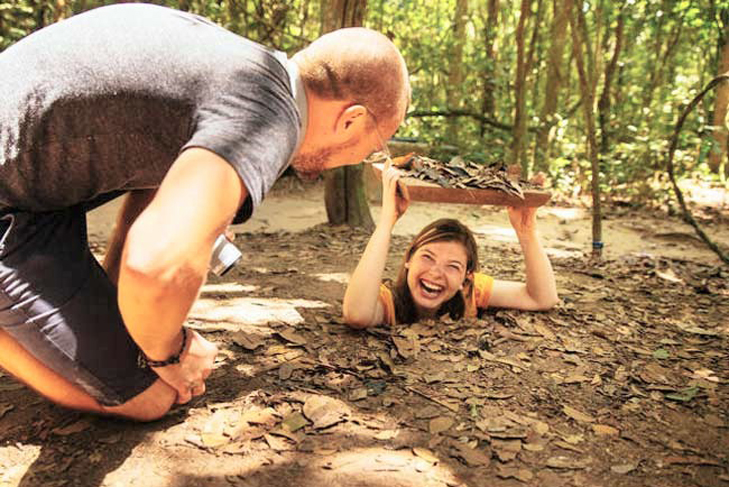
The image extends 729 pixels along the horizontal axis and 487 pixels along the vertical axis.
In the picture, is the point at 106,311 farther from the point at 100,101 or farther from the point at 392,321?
the point at 392,321

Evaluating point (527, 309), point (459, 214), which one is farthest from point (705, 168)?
point (527, 309)

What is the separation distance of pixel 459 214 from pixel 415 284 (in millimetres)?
4139

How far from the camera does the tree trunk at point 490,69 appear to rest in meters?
8.80

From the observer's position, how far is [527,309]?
2906 millimetres

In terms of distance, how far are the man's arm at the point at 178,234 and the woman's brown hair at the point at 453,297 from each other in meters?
1.60

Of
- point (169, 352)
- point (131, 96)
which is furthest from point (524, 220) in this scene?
point (131, 96)

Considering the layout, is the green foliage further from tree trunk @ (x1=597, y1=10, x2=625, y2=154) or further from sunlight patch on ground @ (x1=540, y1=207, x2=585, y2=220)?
sunlight patch on ground @ (x1=540, y1=207, x2=585, y2=220)

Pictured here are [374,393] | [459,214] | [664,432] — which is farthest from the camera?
[459,214]

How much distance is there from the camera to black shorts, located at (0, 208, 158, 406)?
1.65 meters

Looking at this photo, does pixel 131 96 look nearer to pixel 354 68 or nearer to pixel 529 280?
pixel 354 68

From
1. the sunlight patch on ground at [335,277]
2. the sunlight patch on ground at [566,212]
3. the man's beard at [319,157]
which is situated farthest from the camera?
the sunlight patch on ground at [566,212]

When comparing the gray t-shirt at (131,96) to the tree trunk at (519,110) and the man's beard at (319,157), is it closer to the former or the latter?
the man's beard at (319,157)

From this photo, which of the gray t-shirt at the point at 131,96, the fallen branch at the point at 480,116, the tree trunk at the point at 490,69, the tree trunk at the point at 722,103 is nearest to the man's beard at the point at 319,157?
the gray t-shirt at the point at 131,96

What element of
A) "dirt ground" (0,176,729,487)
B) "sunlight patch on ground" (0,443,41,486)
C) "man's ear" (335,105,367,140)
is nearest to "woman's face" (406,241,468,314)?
"dirt ground" (0,176,729,487)
